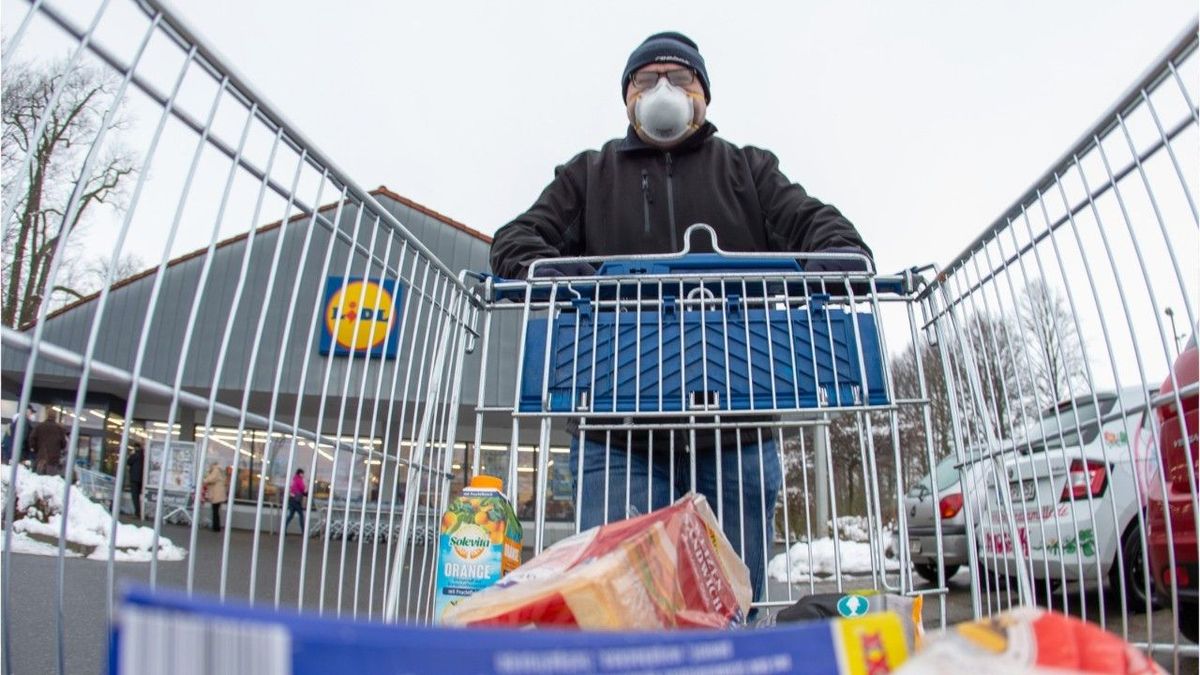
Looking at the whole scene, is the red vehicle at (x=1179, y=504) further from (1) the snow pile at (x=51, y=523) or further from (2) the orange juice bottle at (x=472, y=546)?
(1) the snow pile at (x=51, y=523)

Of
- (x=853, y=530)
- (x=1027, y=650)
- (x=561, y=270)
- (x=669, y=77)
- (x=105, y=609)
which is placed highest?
(x=669, y=77)

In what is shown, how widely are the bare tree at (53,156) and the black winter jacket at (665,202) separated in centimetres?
132

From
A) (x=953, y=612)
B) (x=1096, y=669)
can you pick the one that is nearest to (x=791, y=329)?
(x=1096, y=669)

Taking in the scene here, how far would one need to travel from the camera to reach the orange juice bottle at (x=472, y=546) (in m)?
1.62

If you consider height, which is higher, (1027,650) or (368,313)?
(368,313)

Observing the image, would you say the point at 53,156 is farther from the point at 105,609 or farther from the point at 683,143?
the point at 105,609

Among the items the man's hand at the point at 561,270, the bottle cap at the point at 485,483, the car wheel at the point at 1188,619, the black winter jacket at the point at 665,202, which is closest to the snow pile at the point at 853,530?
the car wheel at the point at 1188,619

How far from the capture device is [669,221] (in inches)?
104

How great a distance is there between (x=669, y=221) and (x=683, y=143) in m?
0.27

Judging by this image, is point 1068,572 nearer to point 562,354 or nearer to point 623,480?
point 623,480

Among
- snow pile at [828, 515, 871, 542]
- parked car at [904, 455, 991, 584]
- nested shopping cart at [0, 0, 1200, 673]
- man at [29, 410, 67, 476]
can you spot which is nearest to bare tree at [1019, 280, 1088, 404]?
nested shopping cart at [0, 0, 1200, 673]

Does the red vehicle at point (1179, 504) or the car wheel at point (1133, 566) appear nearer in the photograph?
the red vehicle at point (1179, 504)

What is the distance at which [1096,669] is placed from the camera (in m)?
0.71


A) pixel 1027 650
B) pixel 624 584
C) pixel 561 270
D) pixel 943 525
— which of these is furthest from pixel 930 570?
pixel 1027 650
